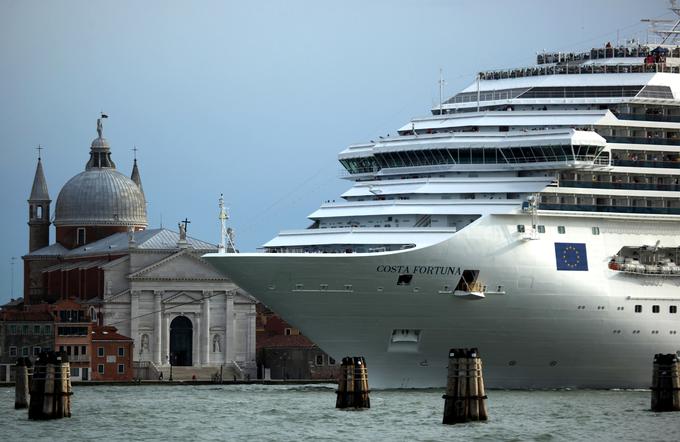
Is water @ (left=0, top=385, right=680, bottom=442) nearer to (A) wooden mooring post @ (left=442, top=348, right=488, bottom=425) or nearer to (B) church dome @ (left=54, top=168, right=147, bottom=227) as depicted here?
(A) wooden mooring post @ (left=442, top=348, right=488, bottom=425)

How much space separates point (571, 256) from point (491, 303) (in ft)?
11.5

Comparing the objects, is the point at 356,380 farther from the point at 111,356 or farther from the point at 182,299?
the point at 182,299

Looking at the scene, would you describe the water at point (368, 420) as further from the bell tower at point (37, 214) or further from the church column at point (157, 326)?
the bell tower at point (37, 214)

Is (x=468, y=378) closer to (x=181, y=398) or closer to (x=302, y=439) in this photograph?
(x=302, y=439)

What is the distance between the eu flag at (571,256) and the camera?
75.0 m

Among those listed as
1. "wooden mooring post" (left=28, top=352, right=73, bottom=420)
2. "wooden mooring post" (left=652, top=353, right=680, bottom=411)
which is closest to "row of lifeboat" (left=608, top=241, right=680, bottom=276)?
"wooden mooring post" (left=652, top=353, right=680, bottom=411)

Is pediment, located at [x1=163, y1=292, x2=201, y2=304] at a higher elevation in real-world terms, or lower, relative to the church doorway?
higher

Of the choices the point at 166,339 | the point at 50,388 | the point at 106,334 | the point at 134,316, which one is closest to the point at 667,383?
the point at 50,388

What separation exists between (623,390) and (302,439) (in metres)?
20.9

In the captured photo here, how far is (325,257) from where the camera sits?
7244 cm

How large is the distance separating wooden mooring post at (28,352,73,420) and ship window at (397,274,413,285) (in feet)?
38.1

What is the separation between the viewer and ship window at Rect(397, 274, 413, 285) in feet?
239

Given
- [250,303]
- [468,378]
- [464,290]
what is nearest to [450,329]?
Result: [464,290]

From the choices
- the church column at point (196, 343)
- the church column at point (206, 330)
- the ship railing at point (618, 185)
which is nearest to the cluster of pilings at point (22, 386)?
the ship railing at point (618, 185)
